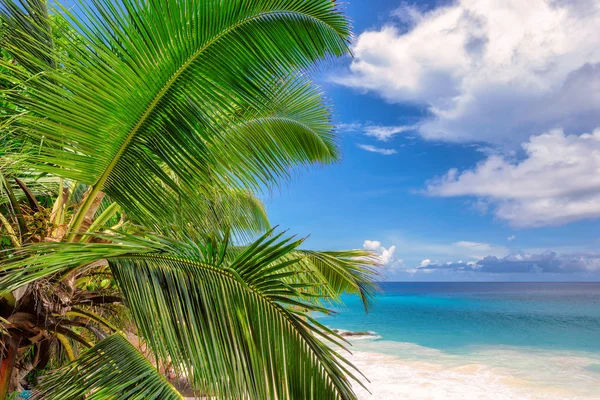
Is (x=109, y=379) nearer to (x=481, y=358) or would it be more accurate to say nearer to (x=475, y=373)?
(x=475, y=373)

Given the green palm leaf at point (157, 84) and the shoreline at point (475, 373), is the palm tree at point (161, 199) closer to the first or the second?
the green palm leaf at point (157, 84)

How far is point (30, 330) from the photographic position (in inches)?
89.3

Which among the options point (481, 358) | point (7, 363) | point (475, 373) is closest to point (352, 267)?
point (7, 363)

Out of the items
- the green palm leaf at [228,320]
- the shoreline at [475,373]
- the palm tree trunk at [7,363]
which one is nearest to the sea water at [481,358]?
the shoreline at [475,373]

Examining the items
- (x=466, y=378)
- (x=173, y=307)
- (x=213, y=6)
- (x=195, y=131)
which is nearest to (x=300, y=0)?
(x=213, y=6)

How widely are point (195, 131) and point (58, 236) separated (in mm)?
1041

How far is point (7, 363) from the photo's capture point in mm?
2229

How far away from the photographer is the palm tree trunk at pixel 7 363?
2221 mm

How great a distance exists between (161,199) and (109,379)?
35.4 inches

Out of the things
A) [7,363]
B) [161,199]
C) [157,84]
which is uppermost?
[157,84]

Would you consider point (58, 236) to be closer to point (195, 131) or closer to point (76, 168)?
point (76, 168)

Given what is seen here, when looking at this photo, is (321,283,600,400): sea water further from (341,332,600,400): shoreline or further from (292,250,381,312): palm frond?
(292,250,381,312): palm frond

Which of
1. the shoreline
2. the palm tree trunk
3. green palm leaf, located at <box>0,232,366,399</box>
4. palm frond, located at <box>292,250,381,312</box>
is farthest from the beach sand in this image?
green palm leaf, located at <box>0,232,366,399</box>

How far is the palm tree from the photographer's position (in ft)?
5.51
